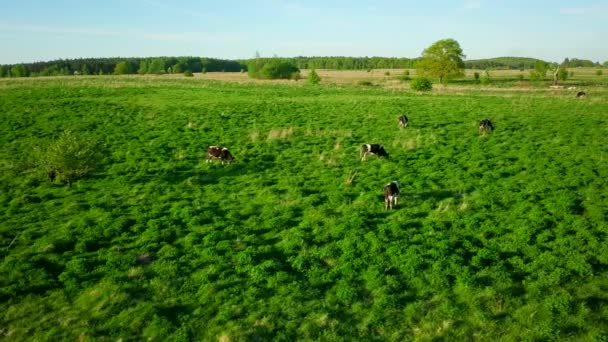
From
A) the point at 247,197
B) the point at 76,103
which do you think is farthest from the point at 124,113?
the point at 247,197

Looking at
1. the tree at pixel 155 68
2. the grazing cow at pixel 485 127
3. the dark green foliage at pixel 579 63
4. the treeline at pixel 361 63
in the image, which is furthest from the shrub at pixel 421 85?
the dark green foliage at pixel 579 63

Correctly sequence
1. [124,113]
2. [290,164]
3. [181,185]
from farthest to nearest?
[124,113]
[290,164]
[181,185]

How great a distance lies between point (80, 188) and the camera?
15836 millimetres

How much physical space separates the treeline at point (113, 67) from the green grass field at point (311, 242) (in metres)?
123

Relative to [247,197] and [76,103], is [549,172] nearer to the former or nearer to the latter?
[247,197]

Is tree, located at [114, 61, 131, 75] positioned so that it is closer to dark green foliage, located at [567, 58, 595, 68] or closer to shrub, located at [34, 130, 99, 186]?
shrub, located at [34, 130, 99, 186]

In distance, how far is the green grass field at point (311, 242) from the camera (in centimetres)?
845

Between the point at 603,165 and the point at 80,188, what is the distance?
2180cm

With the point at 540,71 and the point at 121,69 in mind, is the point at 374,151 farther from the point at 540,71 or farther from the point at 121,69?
the point at 121,69

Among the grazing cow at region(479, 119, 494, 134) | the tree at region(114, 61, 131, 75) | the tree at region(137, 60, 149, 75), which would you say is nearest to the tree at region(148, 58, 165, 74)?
the tree at region(137, 60, 149, 75)

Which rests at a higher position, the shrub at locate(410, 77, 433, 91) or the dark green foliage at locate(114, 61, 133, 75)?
the dark green foliage at locate(114, 61, 133, 75)

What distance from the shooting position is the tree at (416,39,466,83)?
7093 centimetres

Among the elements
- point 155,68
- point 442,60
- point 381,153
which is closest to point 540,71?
point 442,60

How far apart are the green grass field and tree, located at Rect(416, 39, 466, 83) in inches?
2014
